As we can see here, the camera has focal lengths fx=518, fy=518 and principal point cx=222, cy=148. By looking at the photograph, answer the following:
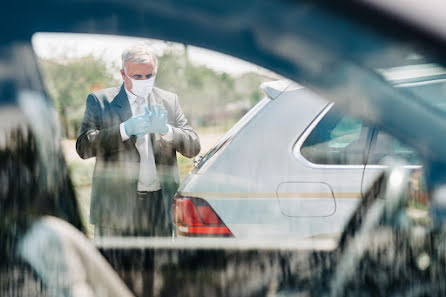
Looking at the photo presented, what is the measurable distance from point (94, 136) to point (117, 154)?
0.09m

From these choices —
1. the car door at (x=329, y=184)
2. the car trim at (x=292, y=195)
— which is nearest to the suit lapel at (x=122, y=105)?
the car trim at (x=292, y=195)

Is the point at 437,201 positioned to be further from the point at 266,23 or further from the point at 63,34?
the point at 63,34

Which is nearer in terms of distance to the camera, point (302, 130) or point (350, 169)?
point (350, 169)

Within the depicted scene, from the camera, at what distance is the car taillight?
1755 mm

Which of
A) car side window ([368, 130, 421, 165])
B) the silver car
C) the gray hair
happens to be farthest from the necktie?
car side window ([368, 130, 421, 165])

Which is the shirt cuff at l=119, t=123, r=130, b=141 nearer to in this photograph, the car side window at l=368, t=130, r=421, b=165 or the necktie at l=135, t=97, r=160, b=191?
the necktie at l=135, t=97, r=160, b=191

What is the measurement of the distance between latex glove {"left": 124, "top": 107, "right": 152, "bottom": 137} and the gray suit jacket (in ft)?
0.06

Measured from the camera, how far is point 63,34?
4.00ft

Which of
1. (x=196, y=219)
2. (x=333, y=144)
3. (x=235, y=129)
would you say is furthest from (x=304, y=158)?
(x=196, y=219)

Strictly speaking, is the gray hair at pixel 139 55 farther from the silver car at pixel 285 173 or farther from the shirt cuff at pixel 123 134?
the silver car at pixel 285 173

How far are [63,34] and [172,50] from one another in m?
0.26

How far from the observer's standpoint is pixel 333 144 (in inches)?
69.6

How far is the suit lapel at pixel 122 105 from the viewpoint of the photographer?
1.42 meters

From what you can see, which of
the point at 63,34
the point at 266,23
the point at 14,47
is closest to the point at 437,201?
the point at 266,23
